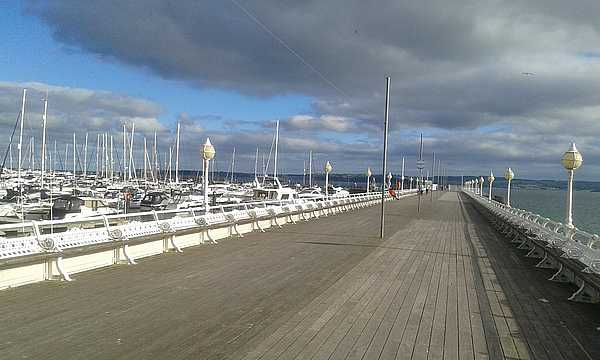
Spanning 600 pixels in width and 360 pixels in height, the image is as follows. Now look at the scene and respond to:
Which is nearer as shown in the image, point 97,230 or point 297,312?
point 297,312

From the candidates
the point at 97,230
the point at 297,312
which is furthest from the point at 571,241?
the point at 97,230

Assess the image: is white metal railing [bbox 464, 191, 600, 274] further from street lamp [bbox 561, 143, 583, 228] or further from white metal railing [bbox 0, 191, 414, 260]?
white metal railing [bbox 0, 191, 414, 260]

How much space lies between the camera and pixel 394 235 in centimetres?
1769

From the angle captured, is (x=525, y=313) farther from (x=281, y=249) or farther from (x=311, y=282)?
(x=281, y=249)

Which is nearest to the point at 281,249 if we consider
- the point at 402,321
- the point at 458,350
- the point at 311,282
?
the point at 311,282

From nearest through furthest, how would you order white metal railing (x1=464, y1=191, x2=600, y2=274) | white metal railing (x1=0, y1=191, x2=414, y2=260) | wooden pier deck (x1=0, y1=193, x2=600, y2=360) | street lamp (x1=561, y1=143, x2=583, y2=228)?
1. wooden pier deck (x1=0, y1=193, x2=600, y2=360)
2. white metal railing (x1=0, y1=191, x2=414, y2=260)
3. white metal railing (x1=464, y1=191, x2=600, y2=274)
4. street lamp (x1=561, y1=143, x2=583, y2=228)

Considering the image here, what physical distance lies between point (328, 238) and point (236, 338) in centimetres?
1077

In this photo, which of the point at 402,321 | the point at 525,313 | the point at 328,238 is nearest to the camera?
the point at 402,321

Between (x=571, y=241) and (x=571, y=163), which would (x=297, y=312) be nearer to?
(x=571, y=241)

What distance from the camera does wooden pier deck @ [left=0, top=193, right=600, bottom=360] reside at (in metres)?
5.19

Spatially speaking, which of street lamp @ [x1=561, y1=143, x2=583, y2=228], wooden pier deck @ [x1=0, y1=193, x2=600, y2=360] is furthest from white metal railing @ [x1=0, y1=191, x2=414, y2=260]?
street lamp @ [x1=561, y1=143, x2=583, y2=228]

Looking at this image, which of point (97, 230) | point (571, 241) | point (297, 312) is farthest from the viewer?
point (571, 241)

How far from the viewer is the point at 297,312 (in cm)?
666

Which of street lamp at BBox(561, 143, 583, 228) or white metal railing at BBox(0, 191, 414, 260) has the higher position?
street lamp at BBox(561, 143, 583, 228)
